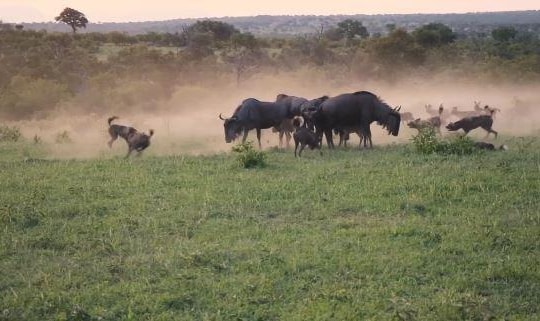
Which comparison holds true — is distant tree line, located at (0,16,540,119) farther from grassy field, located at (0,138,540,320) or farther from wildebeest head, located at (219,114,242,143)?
grassy field, located at (0,138,540,320)

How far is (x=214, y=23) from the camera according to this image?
58.7 meters

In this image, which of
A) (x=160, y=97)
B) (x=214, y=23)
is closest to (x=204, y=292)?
(x=160, y=97)

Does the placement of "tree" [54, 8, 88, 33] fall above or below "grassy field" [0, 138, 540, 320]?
above

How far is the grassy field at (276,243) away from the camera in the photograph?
23.0 ft

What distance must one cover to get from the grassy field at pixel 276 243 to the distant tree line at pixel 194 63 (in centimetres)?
2069

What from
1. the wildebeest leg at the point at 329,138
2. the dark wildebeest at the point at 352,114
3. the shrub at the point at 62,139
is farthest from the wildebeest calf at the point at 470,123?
the shrub at the point at 62,139

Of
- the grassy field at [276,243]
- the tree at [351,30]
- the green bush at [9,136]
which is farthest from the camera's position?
the tree at [351,30]

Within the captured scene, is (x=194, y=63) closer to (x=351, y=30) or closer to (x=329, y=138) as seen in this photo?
(x=329, y=138)

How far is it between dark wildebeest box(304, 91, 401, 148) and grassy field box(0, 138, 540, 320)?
4.18 metres

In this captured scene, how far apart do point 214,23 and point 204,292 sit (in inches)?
2103

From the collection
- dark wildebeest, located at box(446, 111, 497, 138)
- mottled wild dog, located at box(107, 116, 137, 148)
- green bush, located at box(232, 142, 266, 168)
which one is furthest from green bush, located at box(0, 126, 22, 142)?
dark wildebeest, located at box(446, 111, 497, 138)

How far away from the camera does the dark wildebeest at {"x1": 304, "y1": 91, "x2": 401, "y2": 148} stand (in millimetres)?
18188

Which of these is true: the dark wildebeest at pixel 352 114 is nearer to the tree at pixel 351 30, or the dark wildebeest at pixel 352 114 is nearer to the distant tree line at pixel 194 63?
the distant tree line at pixel 194 63

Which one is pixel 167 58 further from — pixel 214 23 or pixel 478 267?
pixel 478 267
